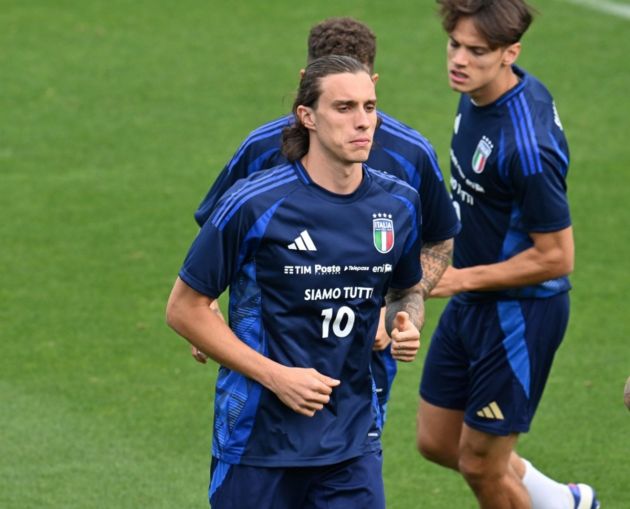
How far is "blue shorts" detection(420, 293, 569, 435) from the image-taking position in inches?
281

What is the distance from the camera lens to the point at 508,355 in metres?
7.15

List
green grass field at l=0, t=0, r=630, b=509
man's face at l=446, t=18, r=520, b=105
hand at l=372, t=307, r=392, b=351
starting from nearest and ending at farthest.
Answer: hand at l=372, t=307, r=392, b=351 < man's face at l=446, t=18, r=520, b=105 < green grass field at l=0, t=0, r=630, b=509

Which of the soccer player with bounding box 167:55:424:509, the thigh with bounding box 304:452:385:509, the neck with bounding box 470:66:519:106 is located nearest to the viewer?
the soccer player with bounding box 167:55:424:509

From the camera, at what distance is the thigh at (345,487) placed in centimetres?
567

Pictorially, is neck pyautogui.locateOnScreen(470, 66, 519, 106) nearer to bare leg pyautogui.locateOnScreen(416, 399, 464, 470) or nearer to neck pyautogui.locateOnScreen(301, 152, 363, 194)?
bare leg pyautogui.locateOnScreen(416, 399, 464, 470)

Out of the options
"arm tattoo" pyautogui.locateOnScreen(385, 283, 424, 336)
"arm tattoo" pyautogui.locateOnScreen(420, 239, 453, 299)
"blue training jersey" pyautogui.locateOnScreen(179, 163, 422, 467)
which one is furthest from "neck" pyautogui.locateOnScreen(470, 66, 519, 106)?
"blue training jersey" pyautogui.locateOnScreen(179, 163, 422, 467)

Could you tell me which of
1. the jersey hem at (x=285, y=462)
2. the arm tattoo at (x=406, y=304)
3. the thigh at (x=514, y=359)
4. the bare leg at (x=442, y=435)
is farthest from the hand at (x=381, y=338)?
the bare leg at (x=442, y=435)

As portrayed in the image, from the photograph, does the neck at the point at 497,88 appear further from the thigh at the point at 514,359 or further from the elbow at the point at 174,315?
the elbow at the point at 174,315

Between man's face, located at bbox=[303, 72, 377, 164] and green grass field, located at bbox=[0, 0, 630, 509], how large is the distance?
26.1 inches

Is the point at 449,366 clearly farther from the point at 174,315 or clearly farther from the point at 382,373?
the point at 174,315

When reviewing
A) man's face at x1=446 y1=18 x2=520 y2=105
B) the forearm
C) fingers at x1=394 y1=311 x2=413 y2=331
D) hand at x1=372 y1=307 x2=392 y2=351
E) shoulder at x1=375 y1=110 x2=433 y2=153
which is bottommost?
hand at x1=372 y1=307 x2=392 y2=351

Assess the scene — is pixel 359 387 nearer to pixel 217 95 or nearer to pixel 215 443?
pixel 215 443

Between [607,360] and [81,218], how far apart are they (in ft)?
14.4

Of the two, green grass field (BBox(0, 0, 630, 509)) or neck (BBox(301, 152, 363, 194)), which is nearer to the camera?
neck (BBox(301, 152, 363, 194))
